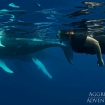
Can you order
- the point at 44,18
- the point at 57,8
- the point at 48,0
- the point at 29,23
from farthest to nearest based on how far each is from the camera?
the point at 29,23 < the point at 44,18 < the point at 57,8 < the point at 48,0

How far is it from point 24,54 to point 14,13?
9.02m

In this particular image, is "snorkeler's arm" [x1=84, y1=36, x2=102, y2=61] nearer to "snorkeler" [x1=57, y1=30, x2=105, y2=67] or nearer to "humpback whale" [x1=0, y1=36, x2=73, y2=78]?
"snorkeler" [x1=57, y1=30, x2=105, y2=67]

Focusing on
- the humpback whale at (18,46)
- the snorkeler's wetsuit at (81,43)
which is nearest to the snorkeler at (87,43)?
the snorkeler's wetsuit at (81,43)

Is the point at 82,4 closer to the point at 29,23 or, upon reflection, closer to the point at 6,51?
the point at 29,23

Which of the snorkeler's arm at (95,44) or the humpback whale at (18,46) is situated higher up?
the snorkeler's arm at (95,44)

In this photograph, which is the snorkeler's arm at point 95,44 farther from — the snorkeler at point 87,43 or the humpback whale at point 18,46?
the humpback whale at point 18,46

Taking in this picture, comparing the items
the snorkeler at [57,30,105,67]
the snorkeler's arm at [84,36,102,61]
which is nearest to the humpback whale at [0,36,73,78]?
the snorkeler at [57,30,105,67]

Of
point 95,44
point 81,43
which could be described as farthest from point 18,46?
point 95,44

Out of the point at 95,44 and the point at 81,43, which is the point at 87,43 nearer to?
the point at 81,43

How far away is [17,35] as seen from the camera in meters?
24.0

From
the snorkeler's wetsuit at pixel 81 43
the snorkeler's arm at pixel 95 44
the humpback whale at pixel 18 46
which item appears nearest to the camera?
the snorkeler's arm at pixel 95 44

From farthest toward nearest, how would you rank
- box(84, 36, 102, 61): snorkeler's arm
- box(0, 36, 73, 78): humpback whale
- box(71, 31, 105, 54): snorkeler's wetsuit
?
1. box(0, 36, 73, 78): humpback whale
2. box(71, 31, 105, 54): snorkeler's wetsuit
3. box(84, 36, 102, 61): snorkeler's arm

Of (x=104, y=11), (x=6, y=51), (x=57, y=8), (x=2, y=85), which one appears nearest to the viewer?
(x=57, y=8)

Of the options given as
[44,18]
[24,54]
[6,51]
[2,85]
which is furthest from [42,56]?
[2,85]
